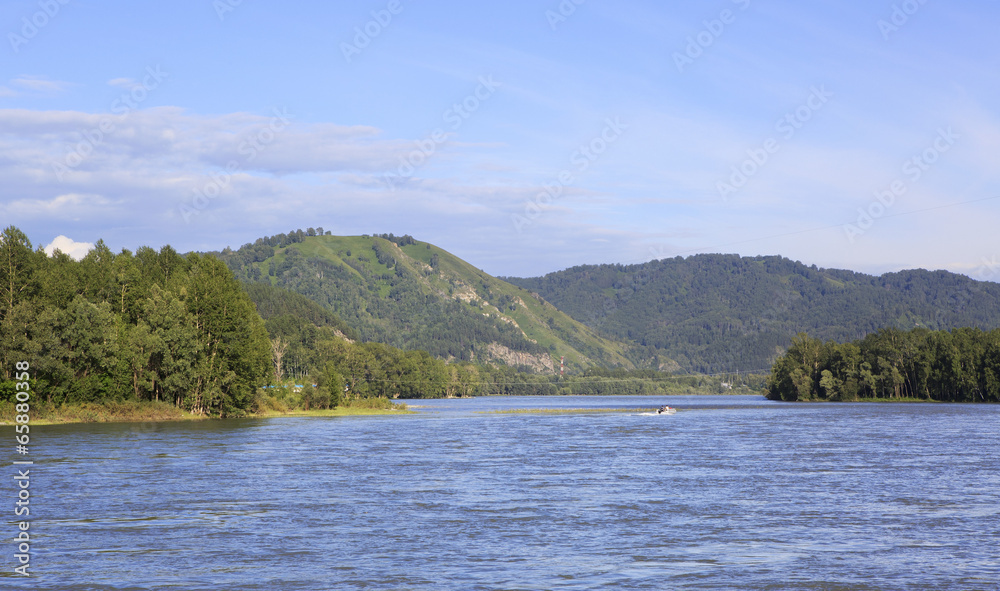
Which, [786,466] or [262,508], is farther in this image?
[786,466]

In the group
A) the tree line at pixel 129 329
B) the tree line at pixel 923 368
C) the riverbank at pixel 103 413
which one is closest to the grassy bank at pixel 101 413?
the riverbank at pixel 103 413

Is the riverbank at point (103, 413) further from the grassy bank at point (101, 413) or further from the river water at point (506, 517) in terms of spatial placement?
the river water at point (506, 517)

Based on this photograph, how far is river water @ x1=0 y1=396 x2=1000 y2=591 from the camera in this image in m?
25.6

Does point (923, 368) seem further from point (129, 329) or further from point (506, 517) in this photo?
point (506, 517)

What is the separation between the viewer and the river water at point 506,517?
25.6 meters

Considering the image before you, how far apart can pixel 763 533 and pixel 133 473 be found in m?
35.9

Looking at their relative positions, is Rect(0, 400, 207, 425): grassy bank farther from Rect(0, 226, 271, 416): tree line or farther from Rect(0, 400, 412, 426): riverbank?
Rect(0, 226, 271, 416): tree line

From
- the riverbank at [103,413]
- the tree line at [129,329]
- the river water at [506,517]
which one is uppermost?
the tree line at [129,329]

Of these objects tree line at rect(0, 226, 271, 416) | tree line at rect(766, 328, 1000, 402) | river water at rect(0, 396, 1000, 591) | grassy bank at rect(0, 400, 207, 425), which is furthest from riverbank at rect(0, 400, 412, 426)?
tree line at rect(766, 328, 1000, 402)

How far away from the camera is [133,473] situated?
48.7m

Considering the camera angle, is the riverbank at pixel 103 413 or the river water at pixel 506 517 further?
the riverbank at pixel 103 413

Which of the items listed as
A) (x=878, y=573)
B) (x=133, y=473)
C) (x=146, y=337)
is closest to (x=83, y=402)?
(x=146, y=337)

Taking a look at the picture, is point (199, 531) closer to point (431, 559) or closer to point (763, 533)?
point (431, 559)

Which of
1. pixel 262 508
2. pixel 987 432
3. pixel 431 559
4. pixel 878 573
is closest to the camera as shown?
pixel 878 573
